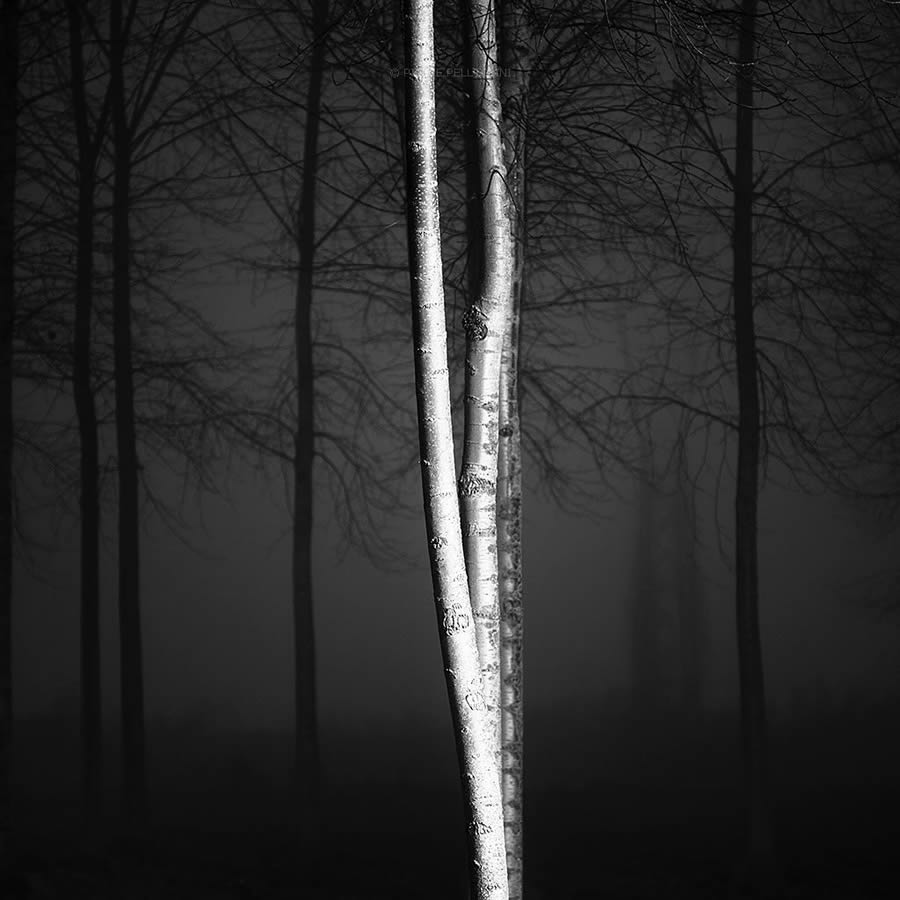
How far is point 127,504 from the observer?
7168 mm

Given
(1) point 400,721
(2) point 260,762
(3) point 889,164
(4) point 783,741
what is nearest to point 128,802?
(2) point 260,762

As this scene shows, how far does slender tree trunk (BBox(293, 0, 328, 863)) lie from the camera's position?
705 centimetres

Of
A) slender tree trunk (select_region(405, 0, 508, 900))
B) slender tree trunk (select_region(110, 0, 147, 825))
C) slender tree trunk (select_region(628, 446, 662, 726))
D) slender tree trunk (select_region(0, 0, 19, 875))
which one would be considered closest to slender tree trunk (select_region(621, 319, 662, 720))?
slender tree trunk (select_region(628, 446, 662, 726))

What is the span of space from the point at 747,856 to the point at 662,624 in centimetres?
173

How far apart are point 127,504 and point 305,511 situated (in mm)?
1148

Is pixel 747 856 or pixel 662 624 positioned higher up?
pixel 662 624

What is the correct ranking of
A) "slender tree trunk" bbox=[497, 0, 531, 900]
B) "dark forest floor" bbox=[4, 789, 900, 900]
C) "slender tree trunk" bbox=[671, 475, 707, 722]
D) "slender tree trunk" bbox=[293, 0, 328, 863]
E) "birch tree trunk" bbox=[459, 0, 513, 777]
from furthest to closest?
"slender tree trunk" bbox=[671, 475, 707, 722] → "slender tree trunk" bbox=[293, 0, 328, 863] → "dark forest floor" bbox=[4, 789, 900, 900] → "slender tree trunk" bbox=[497, 0, 531, 900] → "birch tree trunk" bbox=[459, 0, 513, 777]

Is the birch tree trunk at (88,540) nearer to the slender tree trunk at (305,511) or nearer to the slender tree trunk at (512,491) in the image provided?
A: the slender tree trunk at (305,511)

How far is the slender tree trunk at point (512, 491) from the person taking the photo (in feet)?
15.5

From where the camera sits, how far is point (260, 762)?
748cm

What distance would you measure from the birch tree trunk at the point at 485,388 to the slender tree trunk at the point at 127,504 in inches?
146

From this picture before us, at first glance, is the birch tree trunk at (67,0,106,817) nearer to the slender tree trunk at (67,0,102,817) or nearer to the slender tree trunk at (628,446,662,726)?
the slender tree trunk at (67,0,102,817)

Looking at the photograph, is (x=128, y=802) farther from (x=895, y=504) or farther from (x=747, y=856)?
(x=895, y=504)

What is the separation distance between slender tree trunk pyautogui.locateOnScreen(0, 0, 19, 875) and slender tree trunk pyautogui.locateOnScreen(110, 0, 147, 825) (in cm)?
67
